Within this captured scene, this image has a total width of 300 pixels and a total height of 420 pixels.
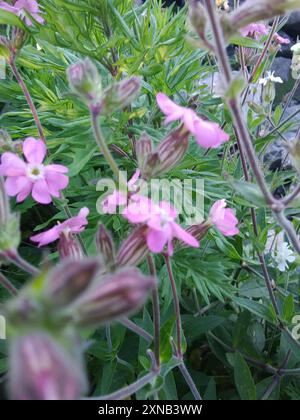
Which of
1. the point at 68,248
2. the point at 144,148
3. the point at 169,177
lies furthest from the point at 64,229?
the point at 169,177

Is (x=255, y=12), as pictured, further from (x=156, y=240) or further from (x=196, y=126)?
(x=156, y=240)

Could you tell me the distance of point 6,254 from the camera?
474 mm

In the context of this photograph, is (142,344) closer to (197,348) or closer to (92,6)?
(197,348)

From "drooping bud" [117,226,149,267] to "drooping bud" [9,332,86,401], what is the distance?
9.6 inches

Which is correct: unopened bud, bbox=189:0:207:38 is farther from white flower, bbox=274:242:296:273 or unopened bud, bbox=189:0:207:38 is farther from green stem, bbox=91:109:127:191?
white flower, bbox=274:242:296:273

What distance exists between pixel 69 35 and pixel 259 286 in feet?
1.84

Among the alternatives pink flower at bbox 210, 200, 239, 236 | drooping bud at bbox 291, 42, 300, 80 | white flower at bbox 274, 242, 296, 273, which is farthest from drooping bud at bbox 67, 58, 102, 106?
drooping bud at bbox 291, 42, 300, 80

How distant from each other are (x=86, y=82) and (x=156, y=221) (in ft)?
0.53

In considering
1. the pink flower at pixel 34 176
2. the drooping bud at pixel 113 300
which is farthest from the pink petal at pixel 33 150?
the drooping bud at pixel 113 300

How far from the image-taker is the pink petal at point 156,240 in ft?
1.50

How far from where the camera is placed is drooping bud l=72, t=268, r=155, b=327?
297 mm

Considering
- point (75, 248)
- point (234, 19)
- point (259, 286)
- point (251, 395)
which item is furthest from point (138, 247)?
point (259, 286)

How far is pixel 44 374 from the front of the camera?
0.81 feet
